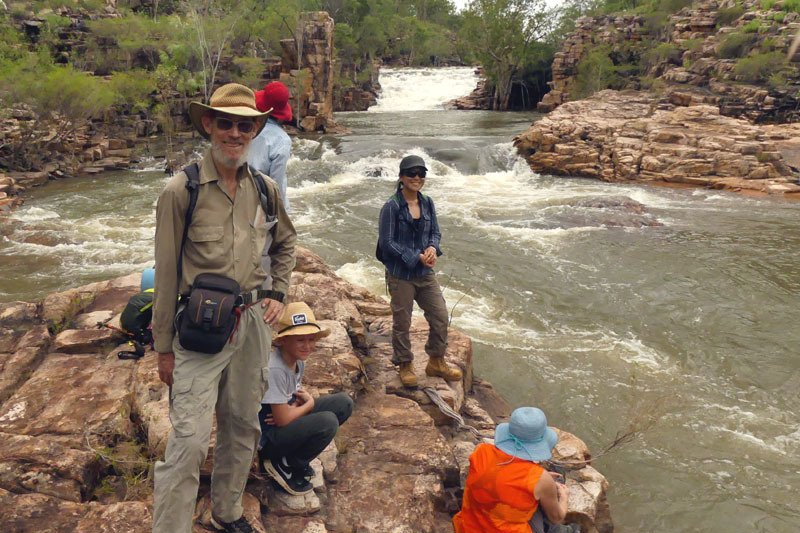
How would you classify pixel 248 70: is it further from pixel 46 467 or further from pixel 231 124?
pixel 231 124

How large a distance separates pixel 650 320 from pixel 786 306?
2.31 metres

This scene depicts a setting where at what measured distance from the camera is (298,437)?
10.0 feet

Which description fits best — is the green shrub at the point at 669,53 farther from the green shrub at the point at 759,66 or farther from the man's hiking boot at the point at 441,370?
the man's hiking boot at the point at 441,370

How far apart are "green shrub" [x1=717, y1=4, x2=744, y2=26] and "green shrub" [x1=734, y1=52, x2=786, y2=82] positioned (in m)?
6.25

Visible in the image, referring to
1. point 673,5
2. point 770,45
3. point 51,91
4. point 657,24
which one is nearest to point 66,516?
point 51,91

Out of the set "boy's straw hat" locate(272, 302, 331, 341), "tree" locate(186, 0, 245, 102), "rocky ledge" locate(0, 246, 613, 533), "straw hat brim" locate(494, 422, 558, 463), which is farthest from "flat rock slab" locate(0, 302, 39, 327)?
"tree" locate(186, 0, 245, 102)

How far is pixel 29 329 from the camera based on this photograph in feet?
16.5

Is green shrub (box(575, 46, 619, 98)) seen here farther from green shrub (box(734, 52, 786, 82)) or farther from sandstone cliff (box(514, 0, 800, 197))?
green shrub (box(734, 52, 786, 82))

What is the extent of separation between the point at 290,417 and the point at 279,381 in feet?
0.64

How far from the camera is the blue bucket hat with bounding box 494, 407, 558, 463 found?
9.92 ft

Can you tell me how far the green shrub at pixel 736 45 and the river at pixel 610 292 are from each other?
12.6 m

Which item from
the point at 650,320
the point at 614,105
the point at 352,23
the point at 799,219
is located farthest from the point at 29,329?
the point at 352,23

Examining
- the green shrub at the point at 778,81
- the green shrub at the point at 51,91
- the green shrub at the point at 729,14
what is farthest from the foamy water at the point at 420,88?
the green shrub at the point at 51,91

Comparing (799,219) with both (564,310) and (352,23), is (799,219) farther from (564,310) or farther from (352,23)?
(352,23)
